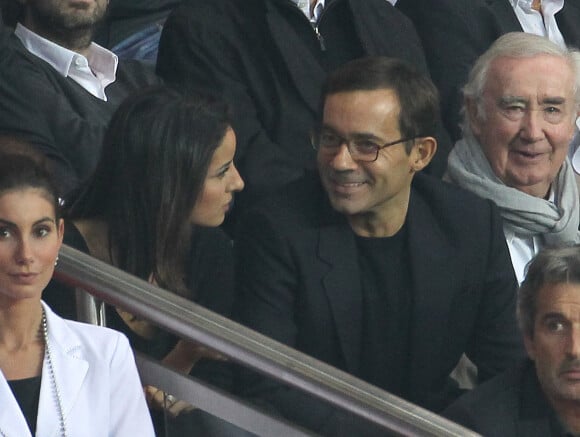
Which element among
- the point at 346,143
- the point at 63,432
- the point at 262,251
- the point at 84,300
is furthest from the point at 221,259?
the point at 63,432

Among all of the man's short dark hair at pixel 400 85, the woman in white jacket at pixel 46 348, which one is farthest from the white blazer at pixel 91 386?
the man's short dark hair at pixel 400 85

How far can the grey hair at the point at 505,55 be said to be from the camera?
415cm

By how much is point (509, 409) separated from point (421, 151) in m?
0.73

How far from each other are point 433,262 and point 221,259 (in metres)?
0.48

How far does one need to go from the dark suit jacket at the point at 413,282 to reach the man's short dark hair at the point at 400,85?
0.18 meters

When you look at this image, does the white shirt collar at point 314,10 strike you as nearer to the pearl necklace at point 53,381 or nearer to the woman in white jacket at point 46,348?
the woman in white jacket at point 46,348

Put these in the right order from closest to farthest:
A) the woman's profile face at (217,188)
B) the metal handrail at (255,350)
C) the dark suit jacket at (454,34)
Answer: the metal handrail at (255,350) < the woman's profile face at (217,188) < the dark suit jacket at (454,34)

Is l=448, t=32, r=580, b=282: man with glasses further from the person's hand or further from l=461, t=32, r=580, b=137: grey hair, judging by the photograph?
the person's hand

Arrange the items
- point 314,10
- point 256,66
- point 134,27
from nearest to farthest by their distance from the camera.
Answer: point 256,66, point 314,10, point 134,27

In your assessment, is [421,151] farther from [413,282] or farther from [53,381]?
[53,381]

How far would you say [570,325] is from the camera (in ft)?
10.2

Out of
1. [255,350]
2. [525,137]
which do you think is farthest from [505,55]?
[255,350]

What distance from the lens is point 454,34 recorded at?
4.82 m

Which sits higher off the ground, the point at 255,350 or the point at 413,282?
the point at 255,350
